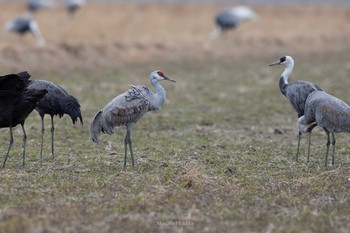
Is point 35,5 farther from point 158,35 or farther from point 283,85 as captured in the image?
point 283,85

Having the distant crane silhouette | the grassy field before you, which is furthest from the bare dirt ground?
the distant crane silhouette

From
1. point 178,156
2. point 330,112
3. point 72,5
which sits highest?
point 72,5

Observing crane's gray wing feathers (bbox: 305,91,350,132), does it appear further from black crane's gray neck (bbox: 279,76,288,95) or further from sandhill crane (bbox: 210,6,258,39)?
sandhill crane (bbox: 210,6,258,39)

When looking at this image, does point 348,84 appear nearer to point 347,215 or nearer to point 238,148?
point 238,148

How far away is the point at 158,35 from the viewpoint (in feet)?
85.1

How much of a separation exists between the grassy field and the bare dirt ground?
0.34ft

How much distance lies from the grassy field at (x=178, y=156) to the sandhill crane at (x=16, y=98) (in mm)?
642

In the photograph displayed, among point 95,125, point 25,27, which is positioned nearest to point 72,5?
point 25,27

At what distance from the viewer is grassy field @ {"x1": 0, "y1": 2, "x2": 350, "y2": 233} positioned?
259 inches

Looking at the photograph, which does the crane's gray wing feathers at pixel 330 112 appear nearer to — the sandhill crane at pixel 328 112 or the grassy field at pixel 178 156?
the sandhill crane at pixel 328 112

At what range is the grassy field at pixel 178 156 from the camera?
6.59m

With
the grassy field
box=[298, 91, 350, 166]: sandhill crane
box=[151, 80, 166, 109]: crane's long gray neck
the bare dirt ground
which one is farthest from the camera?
the bare dirt ground

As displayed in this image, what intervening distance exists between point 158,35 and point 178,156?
16742 millimetres

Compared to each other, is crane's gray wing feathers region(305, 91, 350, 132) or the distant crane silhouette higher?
the distant crane silhouette
